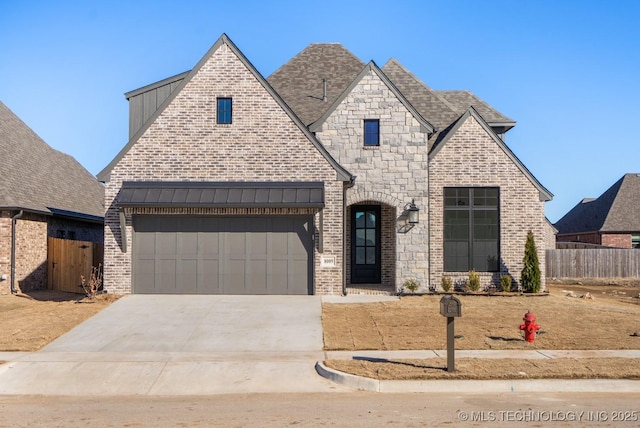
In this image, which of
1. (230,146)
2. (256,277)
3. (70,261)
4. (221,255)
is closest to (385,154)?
(230,146)

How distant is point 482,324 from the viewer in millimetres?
14016

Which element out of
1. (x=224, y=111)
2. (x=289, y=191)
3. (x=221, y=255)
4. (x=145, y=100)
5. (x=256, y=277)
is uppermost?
(x=145, y=100)

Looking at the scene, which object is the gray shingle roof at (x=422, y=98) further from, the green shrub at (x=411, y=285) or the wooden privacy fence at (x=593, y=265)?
the wooden privacy fence at (x=593, y=265)

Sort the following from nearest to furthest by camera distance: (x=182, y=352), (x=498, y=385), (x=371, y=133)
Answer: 1. (x=498, y=385)
2. (x=182, y=352)
3. (x=371, y=133)

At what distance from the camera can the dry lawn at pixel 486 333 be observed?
9.58 meters

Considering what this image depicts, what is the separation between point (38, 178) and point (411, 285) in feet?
50.9

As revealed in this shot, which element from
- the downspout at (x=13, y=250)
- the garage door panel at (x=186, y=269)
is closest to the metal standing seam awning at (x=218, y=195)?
the garage door panel at (x=186, y=269)

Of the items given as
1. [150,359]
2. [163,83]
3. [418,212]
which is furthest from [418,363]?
[163,83]

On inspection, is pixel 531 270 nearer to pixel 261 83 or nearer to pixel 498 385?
pixel 261 83

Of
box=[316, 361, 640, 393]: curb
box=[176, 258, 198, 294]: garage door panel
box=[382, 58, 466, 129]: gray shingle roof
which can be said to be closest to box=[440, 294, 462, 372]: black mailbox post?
box=[316, 361, 640, 393]: curb

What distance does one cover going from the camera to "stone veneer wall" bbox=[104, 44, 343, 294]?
1786 cm

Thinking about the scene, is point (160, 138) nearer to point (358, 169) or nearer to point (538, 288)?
point (358, 169)

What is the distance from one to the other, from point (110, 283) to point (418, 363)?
35.8 feet

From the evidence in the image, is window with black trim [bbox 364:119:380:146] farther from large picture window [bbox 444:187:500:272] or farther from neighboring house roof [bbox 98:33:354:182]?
large picture window [bbox 444:187:500:272]
